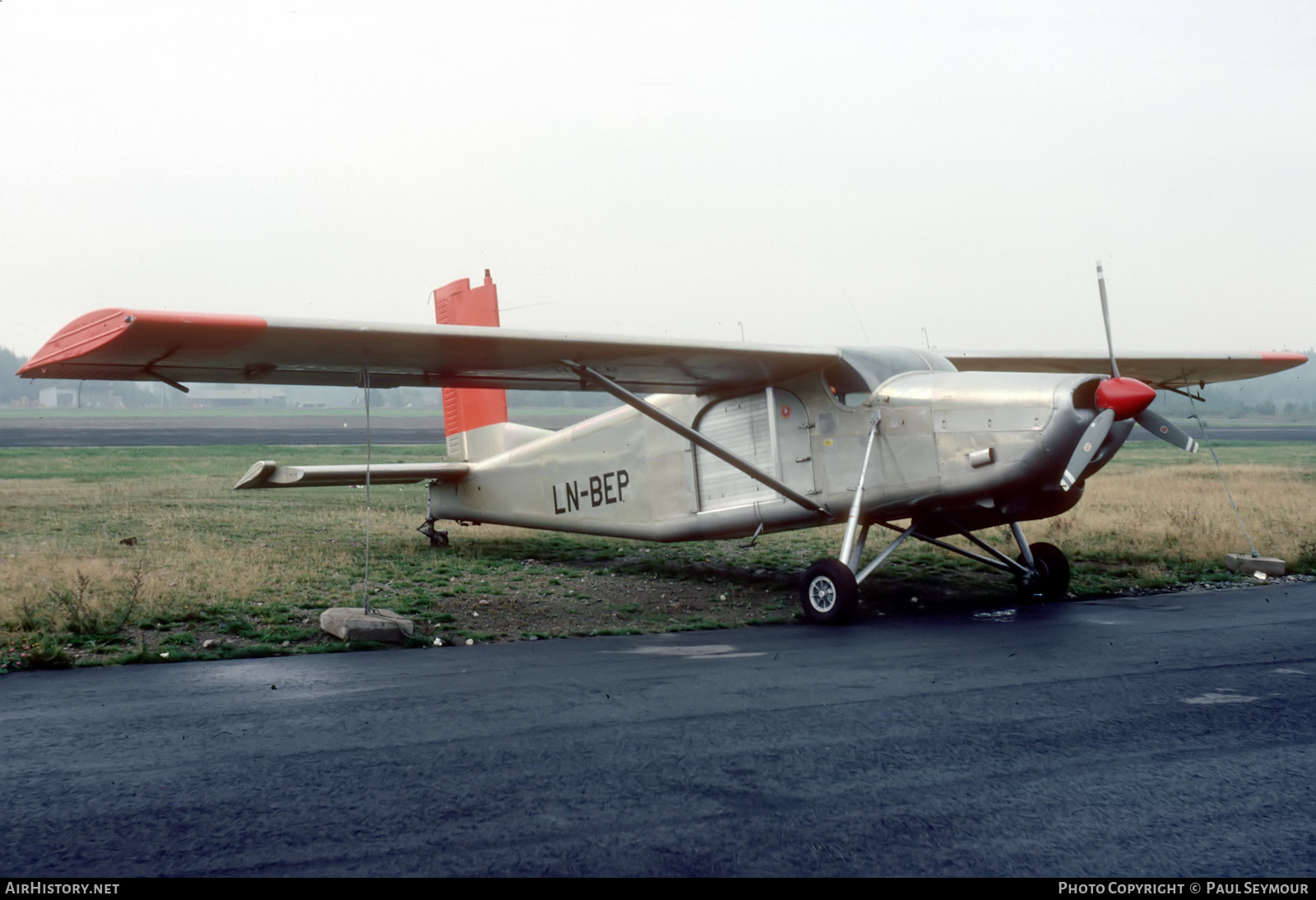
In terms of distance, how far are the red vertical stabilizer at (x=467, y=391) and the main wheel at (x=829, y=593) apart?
244 inches

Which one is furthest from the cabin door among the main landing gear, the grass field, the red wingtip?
the red wingtip

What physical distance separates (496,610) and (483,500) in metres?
4.61

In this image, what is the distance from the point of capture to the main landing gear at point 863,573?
930 cm

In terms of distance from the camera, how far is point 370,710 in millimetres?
5793

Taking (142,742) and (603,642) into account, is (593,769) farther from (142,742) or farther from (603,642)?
(603,642)

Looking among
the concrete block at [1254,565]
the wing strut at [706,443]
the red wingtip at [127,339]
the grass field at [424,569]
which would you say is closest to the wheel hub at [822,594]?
the grass field at [424,569]

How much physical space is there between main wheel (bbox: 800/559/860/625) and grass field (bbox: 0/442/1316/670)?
0.50m

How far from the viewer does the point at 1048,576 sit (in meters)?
11.1

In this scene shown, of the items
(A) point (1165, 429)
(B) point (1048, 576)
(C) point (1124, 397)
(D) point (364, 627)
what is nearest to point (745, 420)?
(B) point (1048, 576)

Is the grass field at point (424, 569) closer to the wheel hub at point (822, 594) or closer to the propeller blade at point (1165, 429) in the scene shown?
the wheel hub at point (822, 594)

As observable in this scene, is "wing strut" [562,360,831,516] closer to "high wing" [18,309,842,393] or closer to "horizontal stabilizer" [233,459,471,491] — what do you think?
"high wing" [18,309,842,393]

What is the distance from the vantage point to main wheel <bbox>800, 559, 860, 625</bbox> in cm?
925

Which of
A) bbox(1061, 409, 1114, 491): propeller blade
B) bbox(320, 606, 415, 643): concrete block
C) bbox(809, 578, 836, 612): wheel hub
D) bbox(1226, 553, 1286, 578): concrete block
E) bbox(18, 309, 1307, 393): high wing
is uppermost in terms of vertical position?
Result: bbox(18, 309, 1307, 393): high wing
